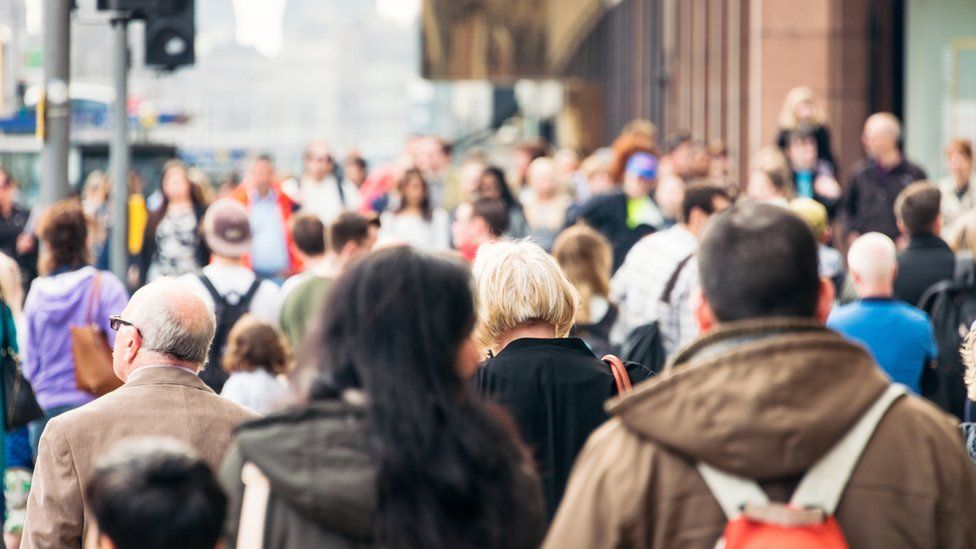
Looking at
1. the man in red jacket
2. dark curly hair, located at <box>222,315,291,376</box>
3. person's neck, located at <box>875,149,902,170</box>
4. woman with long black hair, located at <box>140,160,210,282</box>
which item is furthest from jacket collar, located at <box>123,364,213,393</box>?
person's neck, located at <box>875,149,902,170</box>

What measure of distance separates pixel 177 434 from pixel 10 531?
164 inches

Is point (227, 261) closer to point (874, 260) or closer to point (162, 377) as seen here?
point (874, 260)

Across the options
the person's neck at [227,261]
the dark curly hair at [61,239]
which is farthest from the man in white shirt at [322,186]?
the dark curly hair at [61,239]

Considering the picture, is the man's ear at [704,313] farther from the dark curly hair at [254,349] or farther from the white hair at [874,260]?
the dark curly hair at [254,349]

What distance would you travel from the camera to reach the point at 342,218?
9.27 meters

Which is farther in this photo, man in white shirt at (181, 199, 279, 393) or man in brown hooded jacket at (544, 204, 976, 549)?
man in white shirt at (181, 199, 279, 393)

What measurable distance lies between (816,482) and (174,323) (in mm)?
2294

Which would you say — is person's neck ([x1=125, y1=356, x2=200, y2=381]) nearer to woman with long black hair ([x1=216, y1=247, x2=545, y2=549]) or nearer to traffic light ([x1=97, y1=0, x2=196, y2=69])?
woman with long black hair ([x1=216, y1=247, x2=545, y2=549])

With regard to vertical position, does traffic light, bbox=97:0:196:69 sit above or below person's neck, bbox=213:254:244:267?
above

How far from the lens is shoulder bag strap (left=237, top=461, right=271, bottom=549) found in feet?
9.97

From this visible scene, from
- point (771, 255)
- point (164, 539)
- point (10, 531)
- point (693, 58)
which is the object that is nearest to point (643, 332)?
point (10, 531)

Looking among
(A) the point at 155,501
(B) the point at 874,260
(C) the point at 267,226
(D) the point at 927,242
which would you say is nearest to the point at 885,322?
(B) the point at 874,260

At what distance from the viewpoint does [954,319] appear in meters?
8.41

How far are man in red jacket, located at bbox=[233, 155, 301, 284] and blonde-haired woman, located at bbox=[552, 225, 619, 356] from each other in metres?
4.24
